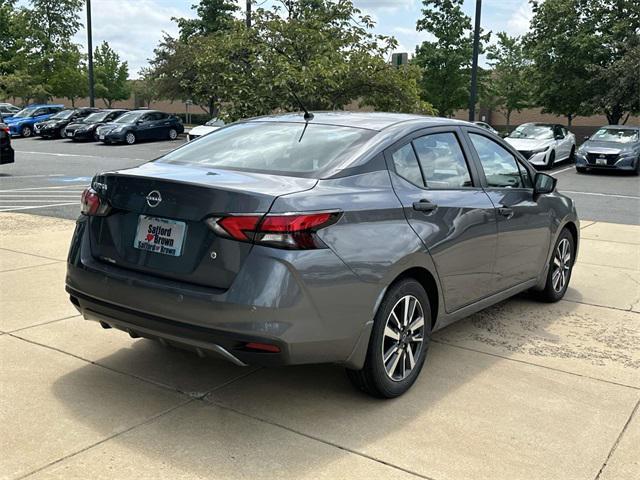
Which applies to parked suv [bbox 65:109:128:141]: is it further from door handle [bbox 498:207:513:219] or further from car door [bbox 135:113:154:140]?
door handle [bbox 498:207:513:219]

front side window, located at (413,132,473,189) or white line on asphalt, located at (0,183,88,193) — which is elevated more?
front side window, located at (413,132,473,189)

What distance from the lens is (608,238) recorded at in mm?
9695

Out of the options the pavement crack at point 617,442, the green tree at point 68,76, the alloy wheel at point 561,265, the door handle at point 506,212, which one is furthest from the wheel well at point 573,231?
the green tree at point 68,76

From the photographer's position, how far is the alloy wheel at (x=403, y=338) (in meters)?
3.83

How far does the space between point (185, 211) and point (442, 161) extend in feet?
6.15

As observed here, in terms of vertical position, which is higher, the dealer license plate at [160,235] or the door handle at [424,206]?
the door handle at [424,206]

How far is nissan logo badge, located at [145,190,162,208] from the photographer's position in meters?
3.50

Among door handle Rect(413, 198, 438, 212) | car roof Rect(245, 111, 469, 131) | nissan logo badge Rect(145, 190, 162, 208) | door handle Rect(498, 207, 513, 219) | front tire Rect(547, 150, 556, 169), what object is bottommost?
front tire Rect(547, 150, 556, 169)

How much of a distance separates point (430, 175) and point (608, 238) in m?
6.38

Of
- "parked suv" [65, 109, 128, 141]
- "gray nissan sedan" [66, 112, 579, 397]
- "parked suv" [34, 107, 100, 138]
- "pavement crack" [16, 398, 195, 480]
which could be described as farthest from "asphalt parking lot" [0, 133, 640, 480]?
"parked suv" [34, 107, 100, 138]

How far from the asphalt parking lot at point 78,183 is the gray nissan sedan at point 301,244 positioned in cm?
679

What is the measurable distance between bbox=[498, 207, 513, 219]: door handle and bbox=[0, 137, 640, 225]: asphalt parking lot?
7.14 meters

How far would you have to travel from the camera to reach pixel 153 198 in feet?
11.6

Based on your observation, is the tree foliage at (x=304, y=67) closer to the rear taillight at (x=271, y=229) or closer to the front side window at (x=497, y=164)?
the front side window at (x=497, y=164)
